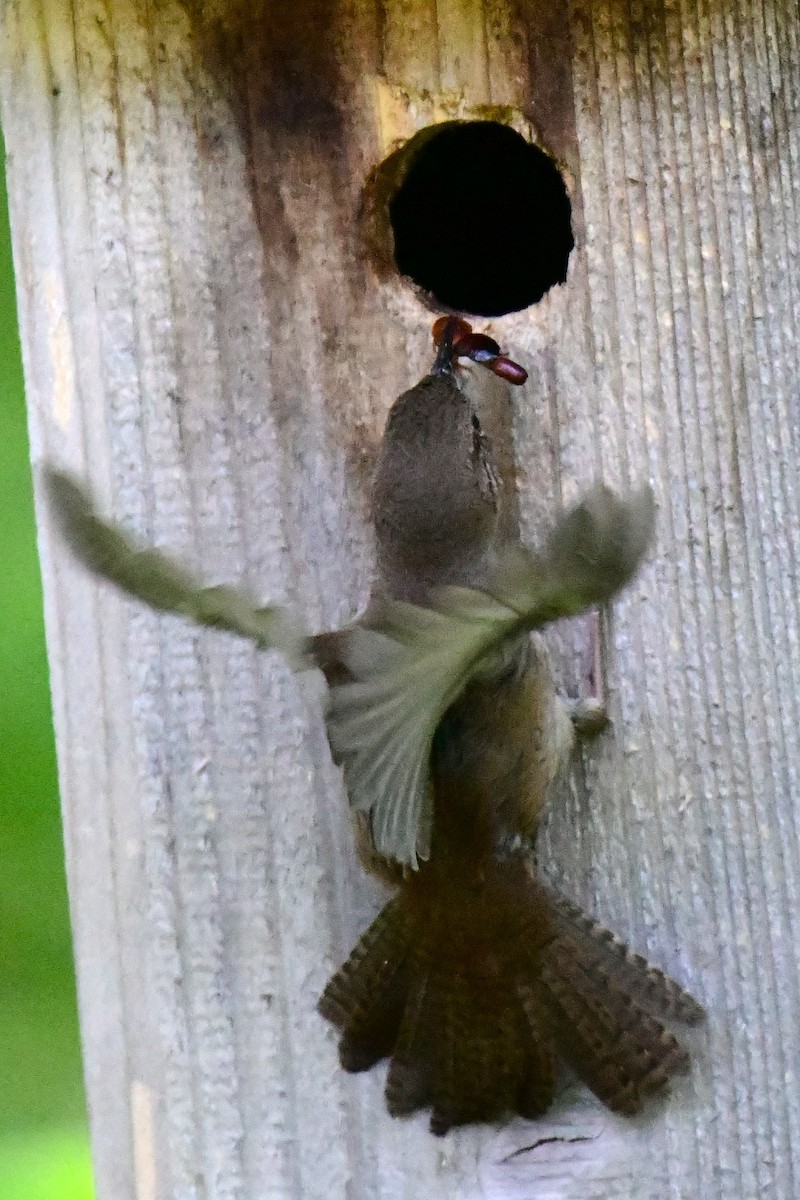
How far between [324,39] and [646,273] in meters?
0.42

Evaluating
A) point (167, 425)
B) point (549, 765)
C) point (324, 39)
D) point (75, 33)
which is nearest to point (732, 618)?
point (549, 765)

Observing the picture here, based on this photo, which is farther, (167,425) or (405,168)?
(405,168)

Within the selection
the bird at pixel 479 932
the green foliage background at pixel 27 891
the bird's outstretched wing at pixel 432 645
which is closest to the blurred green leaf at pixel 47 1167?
the green foliage background at pixel 27 891

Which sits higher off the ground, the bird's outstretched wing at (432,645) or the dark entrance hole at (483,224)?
the dark entrance hole at (483,224)

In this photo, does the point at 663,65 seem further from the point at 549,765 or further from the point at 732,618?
the point at 549,765

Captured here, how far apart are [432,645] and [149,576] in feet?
0.88

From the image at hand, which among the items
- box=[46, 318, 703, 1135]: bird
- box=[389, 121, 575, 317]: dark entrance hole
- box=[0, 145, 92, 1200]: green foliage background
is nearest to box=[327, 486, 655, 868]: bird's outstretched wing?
box=[46, 318, 703, 1135]: bird

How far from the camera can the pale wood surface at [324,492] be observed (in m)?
1.88

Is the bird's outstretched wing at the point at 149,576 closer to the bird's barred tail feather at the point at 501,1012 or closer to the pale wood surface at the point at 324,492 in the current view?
the pale wood surface at the point at 324,492

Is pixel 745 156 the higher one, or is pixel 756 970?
pixel 745 156

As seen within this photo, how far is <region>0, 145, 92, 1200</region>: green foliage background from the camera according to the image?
2.63 metres

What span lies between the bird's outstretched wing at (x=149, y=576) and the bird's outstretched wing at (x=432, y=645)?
9cm

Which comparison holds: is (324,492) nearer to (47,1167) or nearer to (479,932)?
(479,932)

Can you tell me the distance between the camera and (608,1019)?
185cm
